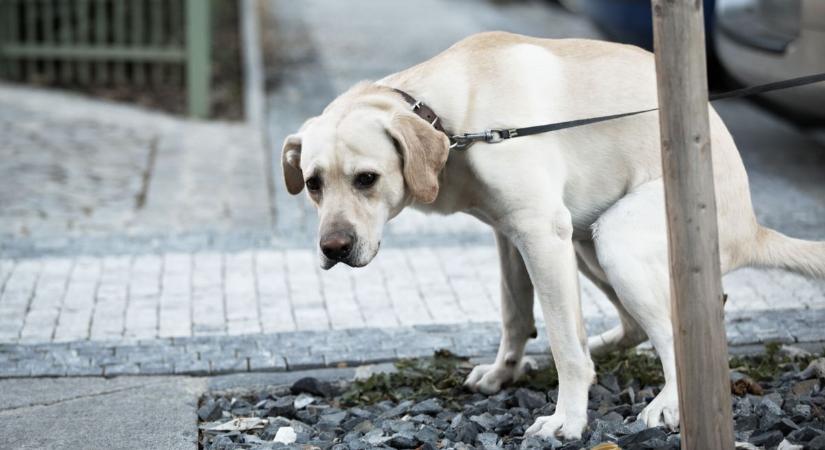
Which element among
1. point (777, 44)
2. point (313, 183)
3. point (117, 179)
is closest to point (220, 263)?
point (117, 179)

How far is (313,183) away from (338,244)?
0.83 feet

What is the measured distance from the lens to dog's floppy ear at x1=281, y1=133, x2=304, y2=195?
3.78m

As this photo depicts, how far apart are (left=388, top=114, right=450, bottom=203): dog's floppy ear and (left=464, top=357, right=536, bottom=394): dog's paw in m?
0.96

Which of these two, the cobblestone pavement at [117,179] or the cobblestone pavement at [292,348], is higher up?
the cobblestone pavement at [292,348]

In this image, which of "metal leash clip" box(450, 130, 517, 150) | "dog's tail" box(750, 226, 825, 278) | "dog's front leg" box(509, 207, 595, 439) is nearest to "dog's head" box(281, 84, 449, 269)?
"metal leash clip" box(450, 130, 517, 150)

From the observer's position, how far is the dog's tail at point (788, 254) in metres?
3.74

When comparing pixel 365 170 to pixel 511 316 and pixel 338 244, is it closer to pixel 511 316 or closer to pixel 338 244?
pixel 338 244

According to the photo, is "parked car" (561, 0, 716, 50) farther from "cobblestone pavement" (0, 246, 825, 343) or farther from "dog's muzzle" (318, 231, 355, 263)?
"dog's muzzle" (318, 231, 355, 263)

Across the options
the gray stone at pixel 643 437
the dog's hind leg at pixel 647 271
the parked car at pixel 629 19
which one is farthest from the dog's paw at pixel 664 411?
the parked car at pixel 629 19

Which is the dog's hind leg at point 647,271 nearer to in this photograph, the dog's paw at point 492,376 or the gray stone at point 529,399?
the gray stone at point 529,399

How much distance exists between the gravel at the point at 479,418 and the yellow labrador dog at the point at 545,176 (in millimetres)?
170

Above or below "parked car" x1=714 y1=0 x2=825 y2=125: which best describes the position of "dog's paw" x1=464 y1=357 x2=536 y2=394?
below

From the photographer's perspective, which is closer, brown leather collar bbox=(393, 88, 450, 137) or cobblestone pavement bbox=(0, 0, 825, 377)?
brown leather collar bbox=(393, 88, 450, 137)

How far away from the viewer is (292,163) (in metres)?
3.84
